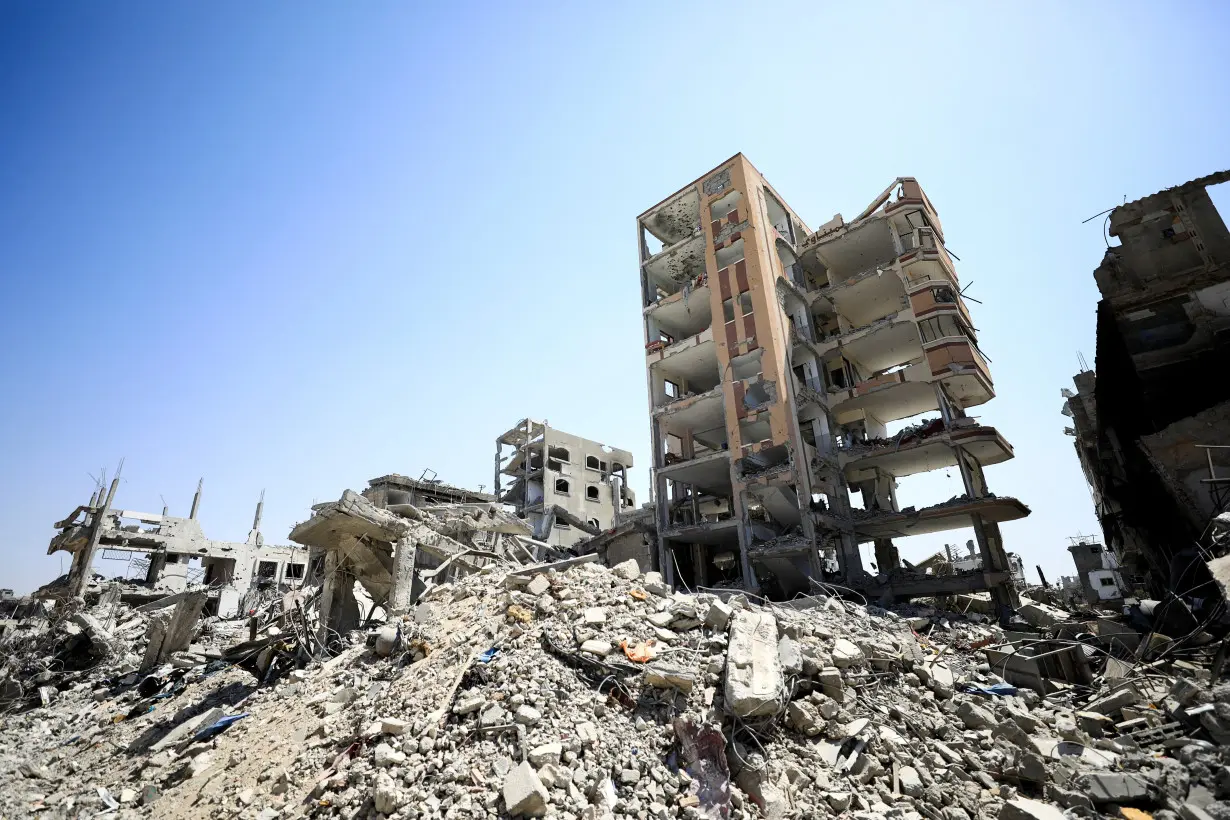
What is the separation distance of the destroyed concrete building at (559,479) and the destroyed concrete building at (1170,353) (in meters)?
26.7

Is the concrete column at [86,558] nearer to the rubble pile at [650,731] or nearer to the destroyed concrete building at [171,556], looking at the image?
the destroyed concrete building at [171,556]

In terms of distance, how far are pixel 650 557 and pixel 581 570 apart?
15.6 metres

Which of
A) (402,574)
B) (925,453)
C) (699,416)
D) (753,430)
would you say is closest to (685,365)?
(699,416)

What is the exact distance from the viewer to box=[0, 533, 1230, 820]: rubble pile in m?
5.09

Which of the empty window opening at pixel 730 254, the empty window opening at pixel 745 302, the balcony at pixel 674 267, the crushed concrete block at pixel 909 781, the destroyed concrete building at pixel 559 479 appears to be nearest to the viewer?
the crushed concrete block at pixel 909 781

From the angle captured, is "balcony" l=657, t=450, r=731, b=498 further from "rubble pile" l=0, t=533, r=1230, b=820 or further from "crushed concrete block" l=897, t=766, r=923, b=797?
"crushed concrete block" l=897, t=766, r=923, b=797

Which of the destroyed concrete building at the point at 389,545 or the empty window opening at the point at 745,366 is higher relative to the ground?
the empty window opening at the point at 745,366

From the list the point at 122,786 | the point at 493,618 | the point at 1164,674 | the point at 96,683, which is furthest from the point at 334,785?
the point at 96,683

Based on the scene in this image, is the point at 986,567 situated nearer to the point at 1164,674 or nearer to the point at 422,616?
the point at 1164,674

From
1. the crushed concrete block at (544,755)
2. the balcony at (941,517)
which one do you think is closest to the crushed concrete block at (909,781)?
the crushed concrete block at (544,755)

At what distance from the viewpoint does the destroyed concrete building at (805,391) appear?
2116cm

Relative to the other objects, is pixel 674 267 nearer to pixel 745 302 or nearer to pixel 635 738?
pixel 745 302

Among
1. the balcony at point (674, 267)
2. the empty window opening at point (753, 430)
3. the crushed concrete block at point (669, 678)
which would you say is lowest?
the crushed concrete block at point (669, 678)

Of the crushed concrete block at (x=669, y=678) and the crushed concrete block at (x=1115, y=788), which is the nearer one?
the crushed concrete block at (x=1115, y=788)
